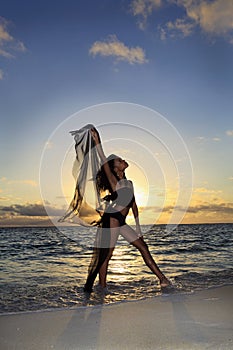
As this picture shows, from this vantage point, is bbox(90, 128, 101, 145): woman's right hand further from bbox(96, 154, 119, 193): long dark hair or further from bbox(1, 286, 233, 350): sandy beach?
bbox(1, 286, 233, 350): sandy beach

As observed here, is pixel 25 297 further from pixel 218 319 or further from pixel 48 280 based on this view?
pixel 218 319

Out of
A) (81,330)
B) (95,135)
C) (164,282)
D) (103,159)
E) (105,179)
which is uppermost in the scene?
(95,135)

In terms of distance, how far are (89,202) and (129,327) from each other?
2.75 m

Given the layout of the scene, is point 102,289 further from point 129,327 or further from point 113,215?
point 129,327

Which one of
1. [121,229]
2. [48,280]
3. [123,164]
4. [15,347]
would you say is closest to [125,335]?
[15,347]

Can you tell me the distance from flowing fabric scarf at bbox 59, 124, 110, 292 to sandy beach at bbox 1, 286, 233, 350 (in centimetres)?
129

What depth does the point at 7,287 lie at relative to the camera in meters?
8.07

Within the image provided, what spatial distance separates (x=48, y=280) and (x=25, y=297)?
6.87 ft

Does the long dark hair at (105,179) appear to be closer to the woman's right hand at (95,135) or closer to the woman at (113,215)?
the woman at (113,215)

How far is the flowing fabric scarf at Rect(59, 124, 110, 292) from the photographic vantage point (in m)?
6.86

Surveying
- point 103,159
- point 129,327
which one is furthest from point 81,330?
point 103,159

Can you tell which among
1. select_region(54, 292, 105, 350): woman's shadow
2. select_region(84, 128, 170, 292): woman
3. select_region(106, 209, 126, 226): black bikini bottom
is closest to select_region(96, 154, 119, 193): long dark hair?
select_region(84, 128, 170, 292): woman

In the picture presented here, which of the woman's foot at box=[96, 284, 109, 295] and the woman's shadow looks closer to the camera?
the woman's shadow

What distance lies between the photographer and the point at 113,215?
6879mm
